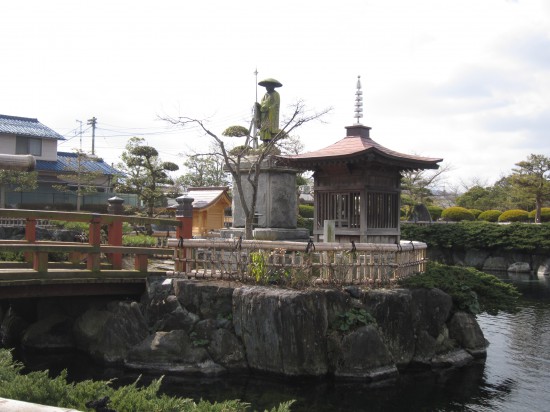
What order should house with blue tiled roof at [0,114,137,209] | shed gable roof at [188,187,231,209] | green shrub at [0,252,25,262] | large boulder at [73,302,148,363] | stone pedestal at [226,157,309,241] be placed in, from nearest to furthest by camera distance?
large boulder at [73,302,148,363] < green shrub at [0,252,25,262] < stone pedestal at [226,157,309,241] < shed gable roof at [188,187,231,209] < house with blue tiled roof at [0,114,137,209]

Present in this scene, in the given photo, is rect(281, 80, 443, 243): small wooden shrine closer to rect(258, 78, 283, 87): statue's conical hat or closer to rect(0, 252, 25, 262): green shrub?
rect(258, 78, 283, 87): statue's conical hat

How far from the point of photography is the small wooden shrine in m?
15.3

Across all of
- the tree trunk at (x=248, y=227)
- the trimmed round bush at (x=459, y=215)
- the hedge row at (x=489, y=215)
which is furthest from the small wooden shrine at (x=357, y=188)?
the trimmed round bush at (x=459, y=215)

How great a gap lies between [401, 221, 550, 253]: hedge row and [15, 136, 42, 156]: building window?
25151 millimetres

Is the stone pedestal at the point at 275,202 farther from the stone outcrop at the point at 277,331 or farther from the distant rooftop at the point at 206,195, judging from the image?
the distant rooftop at the point at 206,195

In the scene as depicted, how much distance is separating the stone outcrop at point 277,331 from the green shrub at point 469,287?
268mm

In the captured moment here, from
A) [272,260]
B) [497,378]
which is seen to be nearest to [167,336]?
[272,260]

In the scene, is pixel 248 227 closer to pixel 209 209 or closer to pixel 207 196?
pixel 209 209

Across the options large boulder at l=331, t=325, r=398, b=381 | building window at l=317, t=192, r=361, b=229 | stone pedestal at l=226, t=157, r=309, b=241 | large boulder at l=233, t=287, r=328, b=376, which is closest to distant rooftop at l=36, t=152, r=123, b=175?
stone pedestal at l=226, t=157, r=309, b=241

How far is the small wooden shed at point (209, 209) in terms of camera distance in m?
27.4

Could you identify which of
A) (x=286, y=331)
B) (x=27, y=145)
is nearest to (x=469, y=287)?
(x=286, y=331)

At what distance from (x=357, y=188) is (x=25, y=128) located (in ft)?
95.0

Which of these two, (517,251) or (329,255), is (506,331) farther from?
(517,251)

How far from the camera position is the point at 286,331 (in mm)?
10383
